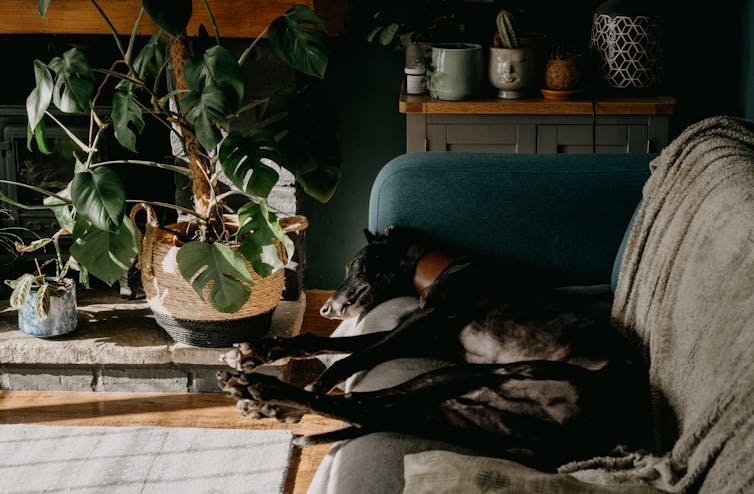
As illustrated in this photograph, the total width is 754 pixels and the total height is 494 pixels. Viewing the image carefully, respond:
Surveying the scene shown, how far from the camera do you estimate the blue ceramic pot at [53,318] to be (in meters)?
2.50

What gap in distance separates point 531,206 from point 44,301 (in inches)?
55.7

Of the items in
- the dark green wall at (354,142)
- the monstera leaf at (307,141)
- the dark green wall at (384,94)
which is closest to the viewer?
the monstera leaf at (307,141)

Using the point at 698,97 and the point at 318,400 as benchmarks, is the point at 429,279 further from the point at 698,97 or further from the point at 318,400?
the point at 698,97

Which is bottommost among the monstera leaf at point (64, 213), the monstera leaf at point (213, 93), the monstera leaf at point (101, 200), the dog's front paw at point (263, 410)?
→ the dog's front paw at point (263, 410)

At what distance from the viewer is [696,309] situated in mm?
1331

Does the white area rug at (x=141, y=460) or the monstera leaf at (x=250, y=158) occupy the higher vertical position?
the monstera leaf at (x=250, y=158)

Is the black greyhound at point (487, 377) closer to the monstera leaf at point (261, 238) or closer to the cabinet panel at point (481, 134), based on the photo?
the monstera leaf at point (261, 238)

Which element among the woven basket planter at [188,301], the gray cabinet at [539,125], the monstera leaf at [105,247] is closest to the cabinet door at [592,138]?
the gray cabinet at [539,125]

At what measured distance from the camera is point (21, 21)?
8.45ft

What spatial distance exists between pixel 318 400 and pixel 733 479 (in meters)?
0.65

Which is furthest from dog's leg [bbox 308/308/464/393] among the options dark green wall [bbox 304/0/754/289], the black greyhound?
dark green wall [bbox 304/0/754/289]

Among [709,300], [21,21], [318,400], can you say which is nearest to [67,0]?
[21,21]

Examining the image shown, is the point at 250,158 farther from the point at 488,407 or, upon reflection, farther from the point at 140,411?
the point at 488,407

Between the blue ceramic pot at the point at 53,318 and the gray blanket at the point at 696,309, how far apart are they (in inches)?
64.1
